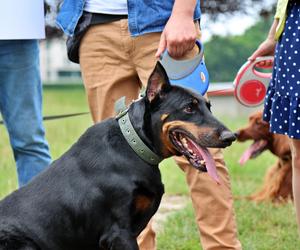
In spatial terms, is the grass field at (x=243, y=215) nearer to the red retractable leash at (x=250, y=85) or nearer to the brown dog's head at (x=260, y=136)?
the brown dog's head at (x=260, y=136)

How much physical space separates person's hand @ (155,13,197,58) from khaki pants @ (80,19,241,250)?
29 centimetres

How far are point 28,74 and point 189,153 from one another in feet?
5.35

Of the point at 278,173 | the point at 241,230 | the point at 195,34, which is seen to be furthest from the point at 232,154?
the point at 195,34

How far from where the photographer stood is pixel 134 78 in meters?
4.28

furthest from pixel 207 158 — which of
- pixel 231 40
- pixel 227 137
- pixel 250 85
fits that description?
pixel 231 40

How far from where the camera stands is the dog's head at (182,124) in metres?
3.39

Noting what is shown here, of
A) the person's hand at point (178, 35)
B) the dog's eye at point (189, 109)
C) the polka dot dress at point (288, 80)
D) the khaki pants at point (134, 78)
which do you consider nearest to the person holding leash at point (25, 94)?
the khaki pants at point (134, 78)

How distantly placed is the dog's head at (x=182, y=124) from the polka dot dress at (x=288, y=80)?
0.55m

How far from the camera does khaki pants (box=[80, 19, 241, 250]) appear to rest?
4.07 m

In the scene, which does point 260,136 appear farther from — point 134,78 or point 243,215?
point 134,78

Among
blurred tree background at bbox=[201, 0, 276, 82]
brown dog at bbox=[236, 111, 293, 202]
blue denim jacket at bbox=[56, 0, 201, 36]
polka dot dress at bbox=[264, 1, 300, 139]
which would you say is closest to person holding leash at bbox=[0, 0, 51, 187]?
blue denim jacket at bbox=[56, 0, 201, 36]

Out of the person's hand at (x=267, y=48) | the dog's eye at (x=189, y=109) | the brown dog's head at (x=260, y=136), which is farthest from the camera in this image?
the brown dog's head at (x=260, y=136)

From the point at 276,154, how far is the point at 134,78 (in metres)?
3.14

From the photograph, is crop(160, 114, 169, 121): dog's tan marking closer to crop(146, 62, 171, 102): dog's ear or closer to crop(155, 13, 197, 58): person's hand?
crop(146, 62, 171, 102): dog's ear
